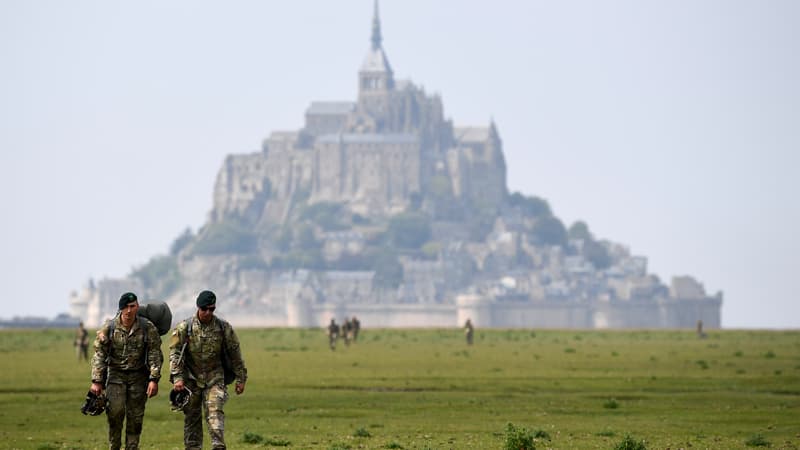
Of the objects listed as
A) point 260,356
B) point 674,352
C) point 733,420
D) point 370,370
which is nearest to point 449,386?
point 370,370

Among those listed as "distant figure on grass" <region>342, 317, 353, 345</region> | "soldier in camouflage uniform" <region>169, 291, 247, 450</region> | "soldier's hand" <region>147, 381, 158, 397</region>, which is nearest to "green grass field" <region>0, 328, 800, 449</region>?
"soldier in camouflage uniform" <region>169, 291, 247, 450</region>

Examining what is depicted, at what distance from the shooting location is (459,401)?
3253 centimetres

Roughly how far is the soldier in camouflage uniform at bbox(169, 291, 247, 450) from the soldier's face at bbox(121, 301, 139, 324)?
42cm

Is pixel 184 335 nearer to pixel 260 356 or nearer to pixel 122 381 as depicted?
pixel 122 381

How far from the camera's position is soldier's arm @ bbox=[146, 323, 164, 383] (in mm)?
18094

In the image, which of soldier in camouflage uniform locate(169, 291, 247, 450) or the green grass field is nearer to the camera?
soldier in camouflage uniform locate(169, 291, 247, 450)

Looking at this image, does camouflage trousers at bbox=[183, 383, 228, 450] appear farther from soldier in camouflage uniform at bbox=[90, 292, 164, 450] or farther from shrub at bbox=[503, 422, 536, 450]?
shrub at bbox=[503, 422, 536, 450]

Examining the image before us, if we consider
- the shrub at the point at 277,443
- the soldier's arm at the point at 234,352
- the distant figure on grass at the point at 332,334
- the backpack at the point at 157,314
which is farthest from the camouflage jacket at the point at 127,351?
the distant figure on grass at the point at 332,334

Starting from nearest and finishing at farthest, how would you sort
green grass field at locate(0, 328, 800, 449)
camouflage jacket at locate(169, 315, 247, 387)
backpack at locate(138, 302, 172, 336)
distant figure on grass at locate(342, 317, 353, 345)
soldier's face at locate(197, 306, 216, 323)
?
soldier's face at locate(197, 306, 216, 323) → camouflage jacket at locate(169, 315, 247, 387) → backpack at locate(138, 302, 172, 336) → green grass field at locate(0, 328, 800, 449) → distant figure on grass at locate(342, 317, 353, 345)

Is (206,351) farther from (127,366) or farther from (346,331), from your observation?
(346,331)

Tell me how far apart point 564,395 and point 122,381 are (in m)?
17.5

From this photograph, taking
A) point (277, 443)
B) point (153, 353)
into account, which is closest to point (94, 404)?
point (153, 353)

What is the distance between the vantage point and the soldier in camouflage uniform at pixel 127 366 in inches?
711

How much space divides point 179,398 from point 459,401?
15034mm
